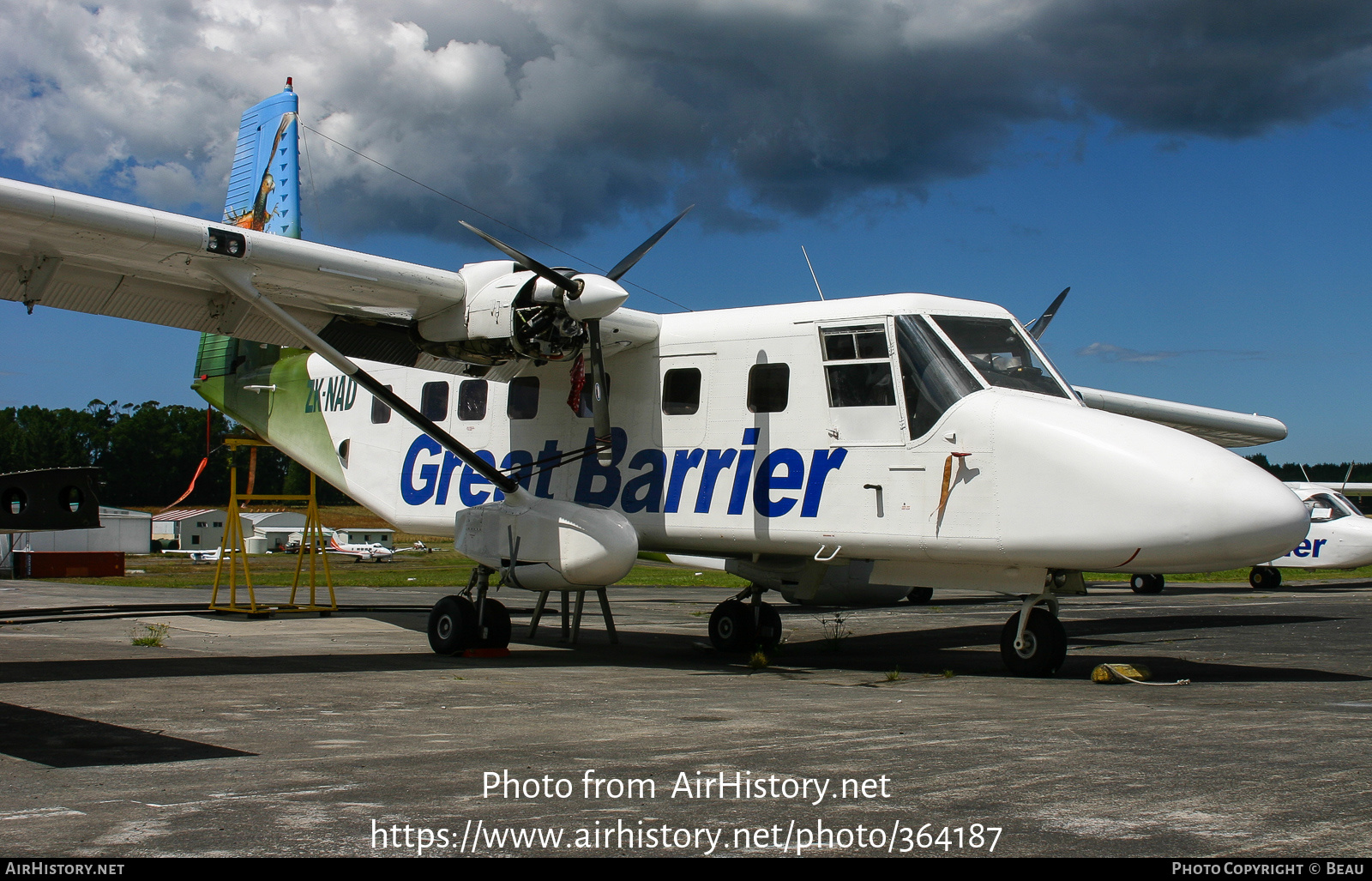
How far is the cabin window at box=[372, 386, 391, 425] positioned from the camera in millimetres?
14078

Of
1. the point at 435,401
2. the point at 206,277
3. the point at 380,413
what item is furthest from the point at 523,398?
the point at 206,277

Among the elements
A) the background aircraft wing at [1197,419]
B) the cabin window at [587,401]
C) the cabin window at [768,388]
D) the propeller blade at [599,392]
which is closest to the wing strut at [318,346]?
the propeller blade at [599,392]

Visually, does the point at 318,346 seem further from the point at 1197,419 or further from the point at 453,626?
the point at 1197,419

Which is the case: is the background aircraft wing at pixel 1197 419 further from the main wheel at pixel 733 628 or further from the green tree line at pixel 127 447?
the green tree line at pixel 127 447

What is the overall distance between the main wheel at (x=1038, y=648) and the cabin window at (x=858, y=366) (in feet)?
7.78

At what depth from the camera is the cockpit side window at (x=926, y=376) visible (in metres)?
9.74

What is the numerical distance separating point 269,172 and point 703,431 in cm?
949

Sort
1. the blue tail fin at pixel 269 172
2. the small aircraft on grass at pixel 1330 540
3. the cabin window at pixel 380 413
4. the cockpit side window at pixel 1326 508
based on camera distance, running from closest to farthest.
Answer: the cabin window at pixel 380 413 → the blue tail fin at pixel 269 172 → the small aircraft on grass at pixel 1330 540 → the cockpit side window at pixel 1326 508

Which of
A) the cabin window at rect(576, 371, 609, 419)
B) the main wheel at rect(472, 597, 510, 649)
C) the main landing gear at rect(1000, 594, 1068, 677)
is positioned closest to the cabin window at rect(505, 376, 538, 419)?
the cabin window at rect(576, 371, 609, 419)

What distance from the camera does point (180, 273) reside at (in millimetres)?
10539

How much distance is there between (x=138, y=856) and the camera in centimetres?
383

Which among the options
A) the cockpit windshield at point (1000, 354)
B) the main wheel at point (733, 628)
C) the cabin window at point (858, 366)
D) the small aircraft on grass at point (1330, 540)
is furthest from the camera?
the small aircraft on grass at point (1330, 540)
